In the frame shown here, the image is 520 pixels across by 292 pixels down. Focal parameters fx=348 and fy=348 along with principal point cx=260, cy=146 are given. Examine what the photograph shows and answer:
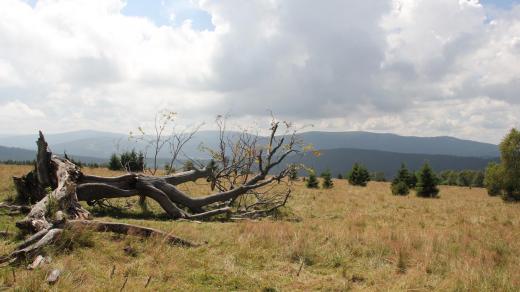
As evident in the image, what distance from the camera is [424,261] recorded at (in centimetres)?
649

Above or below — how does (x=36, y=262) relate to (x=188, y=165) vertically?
below

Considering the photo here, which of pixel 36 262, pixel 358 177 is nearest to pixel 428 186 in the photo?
pixel 358 177

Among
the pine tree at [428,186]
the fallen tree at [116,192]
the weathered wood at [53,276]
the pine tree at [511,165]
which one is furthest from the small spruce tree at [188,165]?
the pine tree at [511,165]

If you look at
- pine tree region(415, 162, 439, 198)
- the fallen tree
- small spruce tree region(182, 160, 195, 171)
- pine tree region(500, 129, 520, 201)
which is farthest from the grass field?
pine tree region(500, 129, 520, 201)

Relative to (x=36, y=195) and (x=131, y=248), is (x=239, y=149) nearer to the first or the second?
(x=36, y=195)

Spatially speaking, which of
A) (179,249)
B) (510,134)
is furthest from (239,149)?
(510,134)

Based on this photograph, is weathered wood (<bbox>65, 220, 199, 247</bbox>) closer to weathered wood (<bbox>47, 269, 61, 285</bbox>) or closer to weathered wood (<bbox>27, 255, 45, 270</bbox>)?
weathered wood (<bbox>27, 255, 45, 270</bbox>)

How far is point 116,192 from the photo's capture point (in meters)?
11.1

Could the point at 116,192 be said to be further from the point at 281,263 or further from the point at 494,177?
the point at 494,177

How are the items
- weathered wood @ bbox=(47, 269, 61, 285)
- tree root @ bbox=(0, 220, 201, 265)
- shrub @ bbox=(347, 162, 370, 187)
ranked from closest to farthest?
weathered wood @ bbox=(47, 269, 61, 285) < tree root @ bbox=(0, 220, 201, 265) < shrub @ bbox=(347, 162, 370, 187)

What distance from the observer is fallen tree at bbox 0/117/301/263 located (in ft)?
21.5

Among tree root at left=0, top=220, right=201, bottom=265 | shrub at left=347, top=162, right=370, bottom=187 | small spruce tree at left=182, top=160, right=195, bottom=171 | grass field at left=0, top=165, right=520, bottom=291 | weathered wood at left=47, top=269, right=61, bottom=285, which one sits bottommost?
shrub at left=347, top=162, right=370, bottom=187

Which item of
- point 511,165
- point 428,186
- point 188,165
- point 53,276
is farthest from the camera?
point 428,186

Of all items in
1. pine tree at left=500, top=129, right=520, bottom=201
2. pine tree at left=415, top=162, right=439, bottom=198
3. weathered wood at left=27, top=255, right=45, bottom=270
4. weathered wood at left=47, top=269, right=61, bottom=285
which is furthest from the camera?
pine tree at left=415, top=162, right=439, bottom=198
